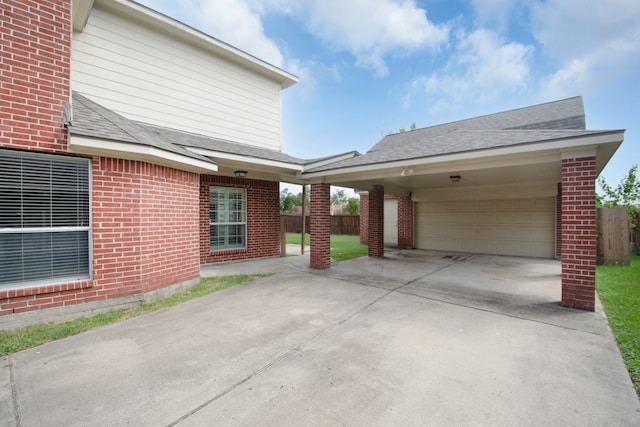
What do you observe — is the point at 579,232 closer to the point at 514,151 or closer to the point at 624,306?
the point at 624,306

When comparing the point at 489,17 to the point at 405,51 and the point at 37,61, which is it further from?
the point at 37,61

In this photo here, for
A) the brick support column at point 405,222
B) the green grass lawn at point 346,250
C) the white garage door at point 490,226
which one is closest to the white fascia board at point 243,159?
the green grass lawn at point 346,250

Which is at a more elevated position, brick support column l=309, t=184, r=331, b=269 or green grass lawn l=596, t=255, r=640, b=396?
brick support column l=309, t=184, r=331, b=269

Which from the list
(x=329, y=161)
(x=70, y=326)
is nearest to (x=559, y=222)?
(x=329, y=161)

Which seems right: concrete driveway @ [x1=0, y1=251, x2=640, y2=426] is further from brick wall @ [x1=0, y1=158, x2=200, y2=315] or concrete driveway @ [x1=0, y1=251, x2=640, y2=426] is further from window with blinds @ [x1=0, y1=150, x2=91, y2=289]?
window with blinds @ [x1=0, y1=150, x2=91, y2=289]

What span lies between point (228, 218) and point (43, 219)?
507 centimetres

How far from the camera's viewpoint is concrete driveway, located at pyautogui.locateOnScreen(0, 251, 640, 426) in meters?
2.26

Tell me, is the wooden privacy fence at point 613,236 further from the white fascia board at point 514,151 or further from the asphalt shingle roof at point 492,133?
the white fascia board at point 514,151

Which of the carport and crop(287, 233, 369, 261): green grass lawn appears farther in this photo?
crop(287, 233, 369, 261): green grass lawn

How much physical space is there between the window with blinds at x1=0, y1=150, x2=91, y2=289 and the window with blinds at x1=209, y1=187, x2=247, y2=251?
422cm

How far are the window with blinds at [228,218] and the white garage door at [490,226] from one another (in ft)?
28.3

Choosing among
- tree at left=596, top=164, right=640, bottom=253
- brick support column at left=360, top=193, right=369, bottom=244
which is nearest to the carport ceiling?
brick support column at left=360, top=193, right=369, bottom=244

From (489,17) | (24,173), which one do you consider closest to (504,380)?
(24,173)

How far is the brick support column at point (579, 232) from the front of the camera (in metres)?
4.56
